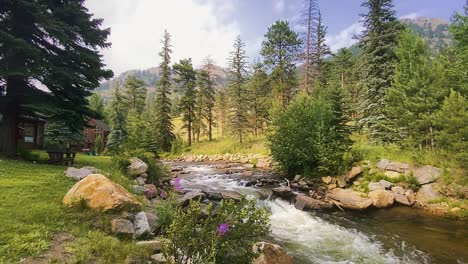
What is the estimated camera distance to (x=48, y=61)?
12328 mm

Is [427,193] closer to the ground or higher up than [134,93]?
closer to the ground

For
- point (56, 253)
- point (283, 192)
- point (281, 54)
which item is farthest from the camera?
point (281, 54)

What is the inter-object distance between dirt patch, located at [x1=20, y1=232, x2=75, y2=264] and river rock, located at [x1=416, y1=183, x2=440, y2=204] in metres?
14.5

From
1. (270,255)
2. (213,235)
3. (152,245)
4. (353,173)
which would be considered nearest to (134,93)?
(353,173)

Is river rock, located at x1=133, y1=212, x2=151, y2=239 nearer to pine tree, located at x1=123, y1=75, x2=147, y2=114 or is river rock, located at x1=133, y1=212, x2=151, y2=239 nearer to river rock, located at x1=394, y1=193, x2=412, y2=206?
river rock, located at x1=394, y1=193, x2=412, y2=206

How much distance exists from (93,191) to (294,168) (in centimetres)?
1440

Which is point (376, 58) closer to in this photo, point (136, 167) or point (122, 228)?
point (136, 167)

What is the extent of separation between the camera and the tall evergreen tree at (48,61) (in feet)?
39.2

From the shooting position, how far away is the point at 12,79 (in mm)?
12945

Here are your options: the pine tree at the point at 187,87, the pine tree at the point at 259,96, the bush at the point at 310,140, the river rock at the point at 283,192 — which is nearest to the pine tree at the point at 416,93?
the bush at the point at 310,140

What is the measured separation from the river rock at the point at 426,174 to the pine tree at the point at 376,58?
7500mm

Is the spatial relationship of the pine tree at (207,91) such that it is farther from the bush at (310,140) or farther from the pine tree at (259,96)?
the bush at (310,140)

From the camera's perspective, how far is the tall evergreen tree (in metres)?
12.0

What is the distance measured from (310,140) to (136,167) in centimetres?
1068
